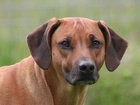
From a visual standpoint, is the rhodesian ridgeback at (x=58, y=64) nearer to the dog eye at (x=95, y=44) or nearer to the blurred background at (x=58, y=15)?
the dog eye at (x=95, y=44)

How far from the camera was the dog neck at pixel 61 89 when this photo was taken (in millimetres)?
8305

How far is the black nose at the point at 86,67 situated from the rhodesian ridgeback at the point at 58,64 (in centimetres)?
3

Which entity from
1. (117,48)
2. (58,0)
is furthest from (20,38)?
(117,48)

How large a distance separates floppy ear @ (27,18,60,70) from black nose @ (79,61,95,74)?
0.48m

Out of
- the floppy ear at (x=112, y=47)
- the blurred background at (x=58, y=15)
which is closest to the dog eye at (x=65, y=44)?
the floppy ear at (x=112, y=47)

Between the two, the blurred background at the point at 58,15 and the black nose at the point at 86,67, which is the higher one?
the black nose at the point at 86,67

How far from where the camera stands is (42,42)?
8.27m

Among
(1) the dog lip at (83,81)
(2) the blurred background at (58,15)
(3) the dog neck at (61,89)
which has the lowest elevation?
(2) the blurred background at (58,15)

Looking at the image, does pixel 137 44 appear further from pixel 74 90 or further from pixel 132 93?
pixel 74 90

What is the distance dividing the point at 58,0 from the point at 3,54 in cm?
325

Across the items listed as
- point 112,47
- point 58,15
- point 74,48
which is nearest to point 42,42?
point 74,48

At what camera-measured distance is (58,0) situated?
1572cm

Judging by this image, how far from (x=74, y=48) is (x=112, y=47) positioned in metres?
0.62

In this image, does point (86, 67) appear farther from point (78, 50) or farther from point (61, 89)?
point (61, 89)
